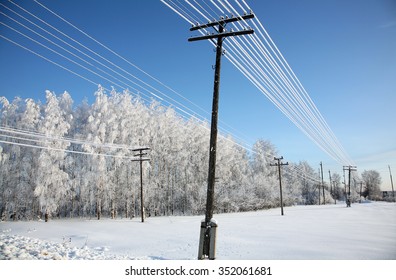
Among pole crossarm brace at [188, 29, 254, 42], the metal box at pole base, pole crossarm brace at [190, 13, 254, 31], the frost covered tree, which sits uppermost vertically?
pole crossarm brace at [190, 13, 254, 31]

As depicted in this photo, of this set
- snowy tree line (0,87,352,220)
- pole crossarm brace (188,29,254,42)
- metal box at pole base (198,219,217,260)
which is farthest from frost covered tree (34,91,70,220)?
metal box at pole base (198,219,217,260)

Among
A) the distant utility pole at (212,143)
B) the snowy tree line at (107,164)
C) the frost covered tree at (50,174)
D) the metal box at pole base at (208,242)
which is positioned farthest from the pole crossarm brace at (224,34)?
the frost covered tree at (50,174)

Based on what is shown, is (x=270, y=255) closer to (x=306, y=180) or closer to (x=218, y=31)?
(x=218, y=31)

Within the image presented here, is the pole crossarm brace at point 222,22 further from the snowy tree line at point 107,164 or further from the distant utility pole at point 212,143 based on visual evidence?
the snowy tree line at point 107,164

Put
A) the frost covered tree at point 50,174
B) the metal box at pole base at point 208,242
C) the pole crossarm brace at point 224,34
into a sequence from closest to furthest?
the metal box at pole base at point 208,242
the pole crossarm brace at point 224,34
the frost covered tree at point 50,174

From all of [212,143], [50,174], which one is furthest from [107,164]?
[212,143]

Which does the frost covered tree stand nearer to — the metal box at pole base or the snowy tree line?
the snowy tree line

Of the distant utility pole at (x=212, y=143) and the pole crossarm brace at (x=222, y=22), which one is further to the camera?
the pole crossarm brace at (x=222, y=22)

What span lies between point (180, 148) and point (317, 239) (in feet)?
104

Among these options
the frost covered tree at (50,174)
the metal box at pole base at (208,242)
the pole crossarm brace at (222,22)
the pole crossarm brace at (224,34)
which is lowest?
the metal box at pole base at (208,242)

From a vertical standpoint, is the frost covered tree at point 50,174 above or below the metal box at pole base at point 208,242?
above

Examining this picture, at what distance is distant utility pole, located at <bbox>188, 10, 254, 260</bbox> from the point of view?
9.14 meters

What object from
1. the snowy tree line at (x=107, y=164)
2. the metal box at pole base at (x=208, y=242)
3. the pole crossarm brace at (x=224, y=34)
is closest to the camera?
the metal box at pole base at (x=208, y=242)

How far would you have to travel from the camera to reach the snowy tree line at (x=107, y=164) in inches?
1222
